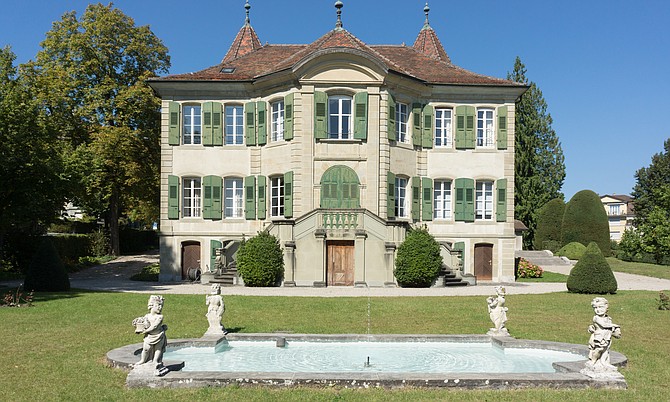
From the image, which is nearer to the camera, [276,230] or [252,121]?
[276,230]

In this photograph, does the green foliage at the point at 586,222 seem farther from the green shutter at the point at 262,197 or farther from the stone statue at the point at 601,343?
the stone statue at the point at 601,343

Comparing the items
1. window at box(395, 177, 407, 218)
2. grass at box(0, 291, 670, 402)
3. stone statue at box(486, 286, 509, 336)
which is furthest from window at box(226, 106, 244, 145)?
stone statue at box(486, 286, 509, 336)

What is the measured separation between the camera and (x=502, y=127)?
2956 centimetres

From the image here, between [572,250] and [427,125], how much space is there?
20.1 meters

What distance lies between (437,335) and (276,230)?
1407 centimetres

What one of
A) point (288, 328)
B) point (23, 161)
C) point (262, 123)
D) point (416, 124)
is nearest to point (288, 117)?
point (262, 123)

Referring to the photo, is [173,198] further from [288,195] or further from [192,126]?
[288,195]

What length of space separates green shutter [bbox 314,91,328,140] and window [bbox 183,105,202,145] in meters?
6.44

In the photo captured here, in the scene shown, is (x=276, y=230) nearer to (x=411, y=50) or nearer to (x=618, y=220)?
(x=411, y=50)

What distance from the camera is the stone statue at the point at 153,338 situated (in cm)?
891

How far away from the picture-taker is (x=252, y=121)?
94.0 ft

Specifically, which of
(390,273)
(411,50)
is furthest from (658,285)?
(411,50)

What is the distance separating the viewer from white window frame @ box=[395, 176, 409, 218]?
93.5 ft

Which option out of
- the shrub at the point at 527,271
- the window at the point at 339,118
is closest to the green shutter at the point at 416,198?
the window at the point at 339,118
